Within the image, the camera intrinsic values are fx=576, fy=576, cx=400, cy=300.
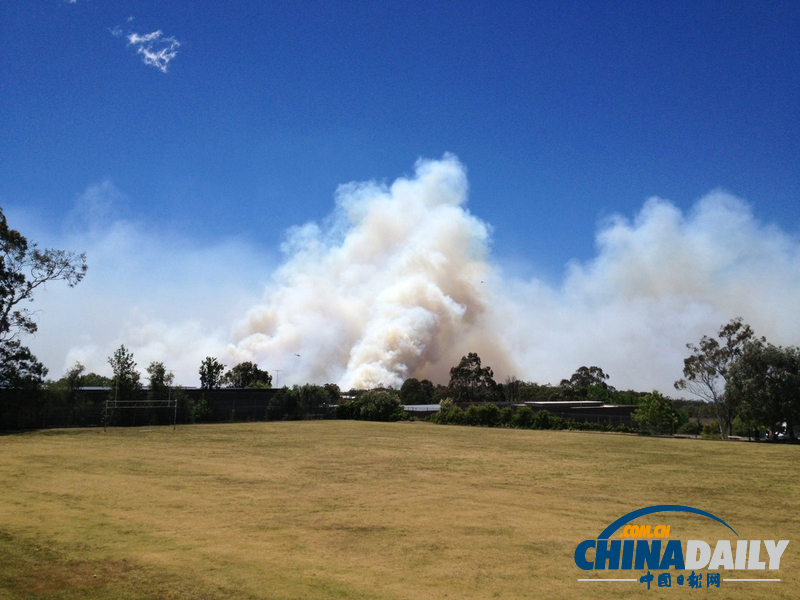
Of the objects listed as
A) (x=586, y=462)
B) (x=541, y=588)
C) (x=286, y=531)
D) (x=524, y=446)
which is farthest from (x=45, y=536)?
(x=524, y=446)

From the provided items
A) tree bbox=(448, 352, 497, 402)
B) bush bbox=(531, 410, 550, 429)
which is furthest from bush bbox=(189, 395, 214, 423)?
tree bbox=(448, 352, 497, 402)

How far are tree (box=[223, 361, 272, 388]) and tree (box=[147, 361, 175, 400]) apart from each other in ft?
184

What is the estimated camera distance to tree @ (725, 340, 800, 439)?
149 feet

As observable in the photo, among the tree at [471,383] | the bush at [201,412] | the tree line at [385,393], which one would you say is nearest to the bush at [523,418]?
the tree line at [385,393]

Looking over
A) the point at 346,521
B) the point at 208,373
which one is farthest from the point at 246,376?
the point at 346,521

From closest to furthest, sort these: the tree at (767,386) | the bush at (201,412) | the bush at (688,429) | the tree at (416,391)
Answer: the tree at (767,386) → the bush at (201,412) → the bush at (688,429) → the tree at (416,391)

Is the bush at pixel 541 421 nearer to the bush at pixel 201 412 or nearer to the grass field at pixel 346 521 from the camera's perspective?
the grass field at pixel 346 521

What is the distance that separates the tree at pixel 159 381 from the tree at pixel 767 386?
5127 cm

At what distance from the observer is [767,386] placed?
151 feet

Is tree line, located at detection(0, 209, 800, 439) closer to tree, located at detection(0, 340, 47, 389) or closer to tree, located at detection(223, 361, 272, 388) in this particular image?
tree, located at detection(0, 340, 47, 389)

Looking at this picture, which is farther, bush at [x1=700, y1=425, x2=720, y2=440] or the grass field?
bush at [x1=700, y1=425, x2=720, y2=440]

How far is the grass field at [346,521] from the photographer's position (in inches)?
335

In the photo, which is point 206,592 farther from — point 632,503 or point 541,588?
point 632,503

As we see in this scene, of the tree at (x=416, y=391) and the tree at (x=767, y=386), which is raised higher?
the tree at (x=767, y=386)
